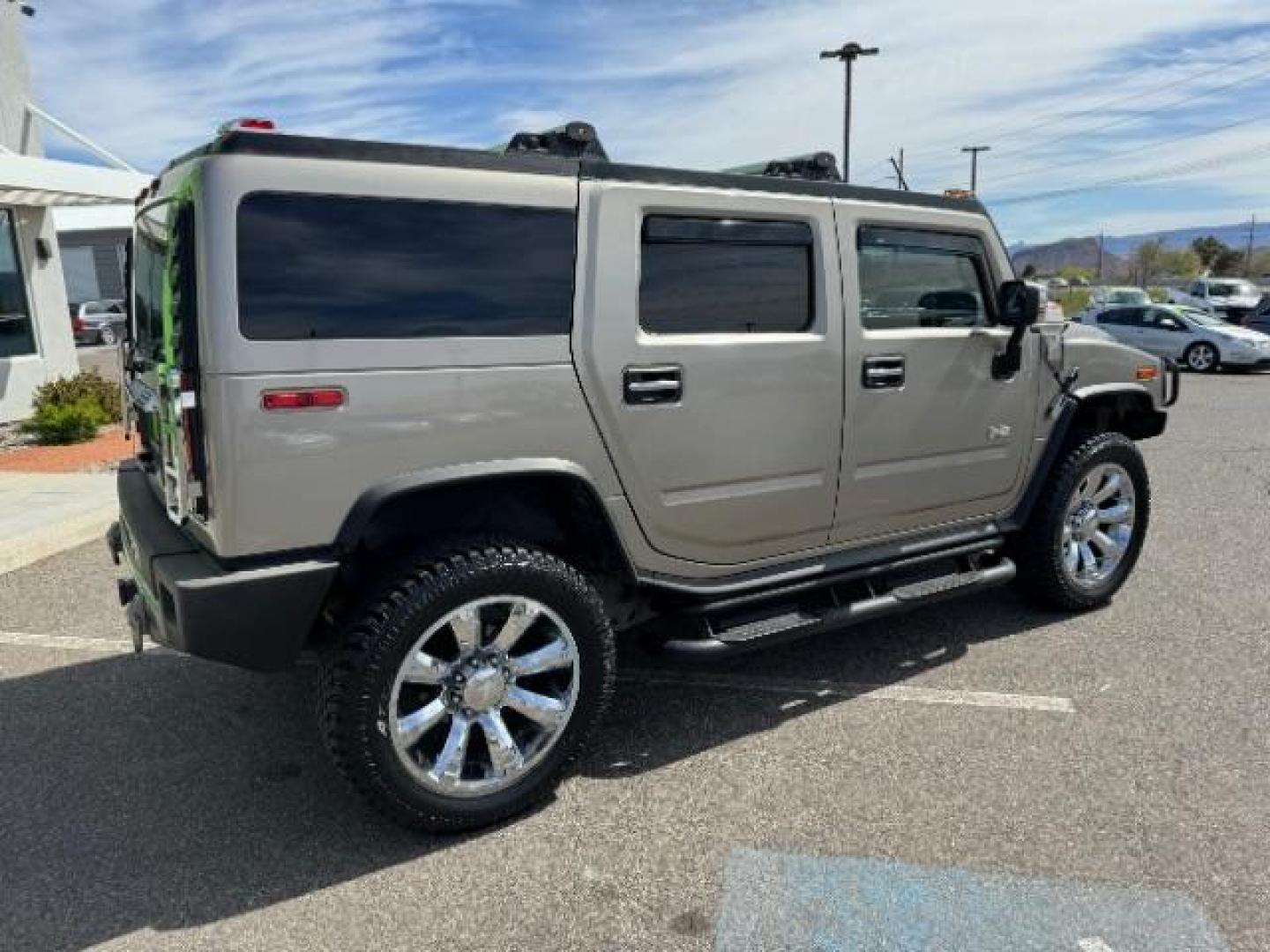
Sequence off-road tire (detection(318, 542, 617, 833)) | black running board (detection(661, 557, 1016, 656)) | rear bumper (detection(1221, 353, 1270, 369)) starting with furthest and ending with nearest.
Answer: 1. rear bumper (detection(1221, 353, 1270, 369))
2. black running board (detection(661, 557, 1016, 656))
3. off-road tire (detection(318, 542, 617, 833))

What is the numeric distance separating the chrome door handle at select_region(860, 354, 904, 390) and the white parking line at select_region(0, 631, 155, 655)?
3.48m

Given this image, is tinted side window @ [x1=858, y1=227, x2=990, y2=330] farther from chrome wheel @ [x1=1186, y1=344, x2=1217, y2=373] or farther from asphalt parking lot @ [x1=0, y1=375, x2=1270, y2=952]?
chrome wheel @ [x1=1186, y1=344, x2=1217, y2=373]

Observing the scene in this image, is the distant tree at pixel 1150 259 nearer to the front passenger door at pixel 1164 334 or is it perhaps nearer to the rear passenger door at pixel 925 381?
the front passenger door at pixel 1164 334

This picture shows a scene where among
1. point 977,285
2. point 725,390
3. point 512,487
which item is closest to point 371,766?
point 512,487

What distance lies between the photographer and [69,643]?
4672 millimetres

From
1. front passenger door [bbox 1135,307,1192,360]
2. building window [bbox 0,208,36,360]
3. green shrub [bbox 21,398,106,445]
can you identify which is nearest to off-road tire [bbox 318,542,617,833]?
green shrub [bbox 21,398,106,445]

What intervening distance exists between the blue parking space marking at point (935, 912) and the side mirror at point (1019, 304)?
7.80 ft

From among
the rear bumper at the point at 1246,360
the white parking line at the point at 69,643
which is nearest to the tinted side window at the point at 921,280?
the white parking line at the point at 69,643

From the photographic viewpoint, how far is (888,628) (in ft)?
15.7

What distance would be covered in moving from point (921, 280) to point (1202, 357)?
18582 mm

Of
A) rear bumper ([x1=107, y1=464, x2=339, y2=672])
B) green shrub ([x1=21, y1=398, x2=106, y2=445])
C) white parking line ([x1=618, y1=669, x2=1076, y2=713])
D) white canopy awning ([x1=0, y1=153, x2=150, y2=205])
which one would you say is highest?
white canopy awning ([x1=0, y1=153, x2=150, y2=205])

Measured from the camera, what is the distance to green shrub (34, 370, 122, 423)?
10406 mm

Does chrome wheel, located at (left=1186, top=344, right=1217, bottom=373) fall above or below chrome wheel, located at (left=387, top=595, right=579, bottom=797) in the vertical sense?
below

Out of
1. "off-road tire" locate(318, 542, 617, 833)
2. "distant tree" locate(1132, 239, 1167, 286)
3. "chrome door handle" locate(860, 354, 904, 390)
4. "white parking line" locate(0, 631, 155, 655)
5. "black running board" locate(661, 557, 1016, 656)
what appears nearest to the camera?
"off-road tire" locate(318, 542, 617, 833)
